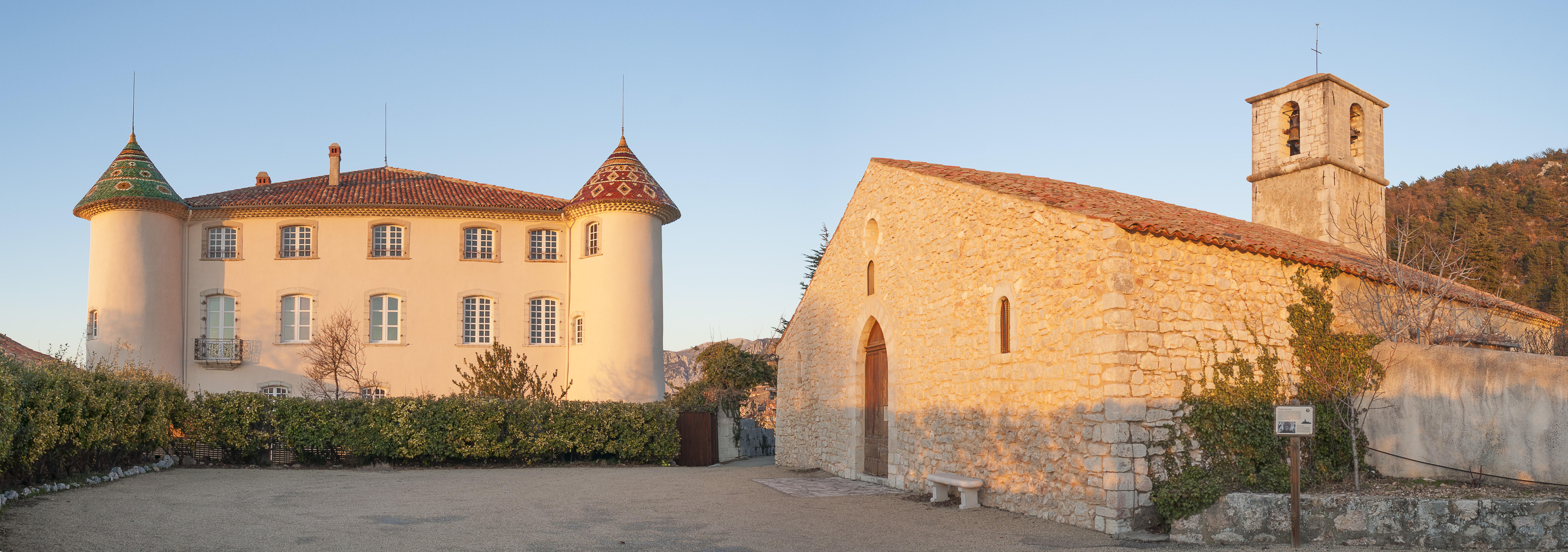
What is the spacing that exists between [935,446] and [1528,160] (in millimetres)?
48104

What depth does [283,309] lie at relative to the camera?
1126 inches

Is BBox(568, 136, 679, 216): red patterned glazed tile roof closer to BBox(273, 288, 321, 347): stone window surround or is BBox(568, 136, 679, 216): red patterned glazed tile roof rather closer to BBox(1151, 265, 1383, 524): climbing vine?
BBox(273, 288, 321, 347): stone window surround

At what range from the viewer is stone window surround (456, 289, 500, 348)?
94.9ft

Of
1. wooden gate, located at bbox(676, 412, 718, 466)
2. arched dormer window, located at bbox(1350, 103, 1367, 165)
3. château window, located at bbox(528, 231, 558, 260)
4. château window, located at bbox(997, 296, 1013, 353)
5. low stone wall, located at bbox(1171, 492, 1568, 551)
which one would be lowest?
wooden gate, located at bbox(676, 412, 718, 466)

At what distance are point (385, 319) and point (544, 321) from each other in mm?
4519

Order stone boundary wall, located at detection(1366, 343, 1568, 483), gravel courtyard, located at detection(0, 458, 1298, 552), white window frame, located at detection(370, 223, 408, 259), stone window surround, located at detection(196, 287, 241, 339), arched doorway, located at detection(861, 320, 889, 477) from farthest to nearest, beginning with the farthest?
1. white window frame, located at detection(370, 223, 408, 259)
2. stone window surround, located at detection(196, 287, 241, 339)
3. arched doorway, located at detection(861, 320, 889, 477)
4. stone boundary wall, located at detection(1366, 343, 1568, 483)
5. gravel courtyard, located at detection(0, 458, 1298, 552)

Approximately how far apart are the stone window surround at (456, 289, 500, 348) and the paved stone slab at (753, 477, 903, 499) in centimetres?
1508

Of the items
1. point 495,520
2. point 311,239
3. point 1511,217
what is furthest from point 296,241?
point 1511,217

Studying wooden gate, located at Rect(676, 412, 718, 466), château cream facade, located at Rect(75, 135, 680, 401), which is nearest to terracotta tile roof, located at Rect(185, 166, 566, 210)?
château cream facade, located at Rect(75, 135, 680, 401)

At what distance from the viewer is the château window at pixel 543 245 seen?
1166 inches

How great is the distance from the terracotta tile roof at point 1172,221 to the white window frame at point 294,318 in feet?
65.9

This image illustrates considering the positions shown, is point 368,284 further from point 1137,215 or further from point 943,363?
point 1137,215

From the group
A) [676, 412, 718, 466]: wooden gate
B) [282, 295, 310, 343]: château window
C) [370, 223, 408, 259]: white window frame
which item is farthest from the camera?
[370, 223, 408, 259]: white window frame

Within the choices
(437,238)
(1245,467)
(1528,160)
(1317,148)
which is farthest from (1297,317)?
(1528,160)
